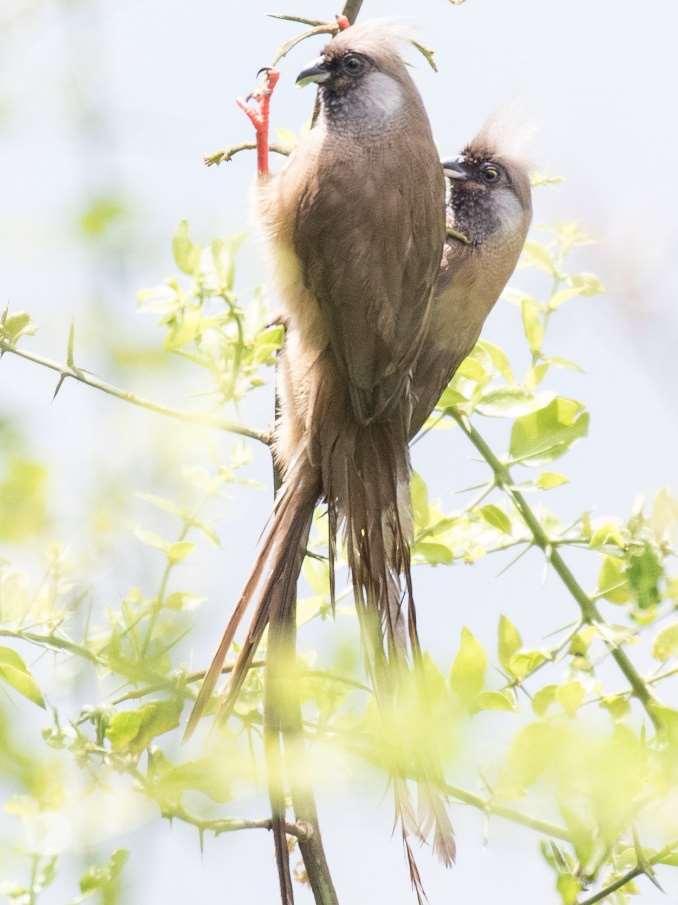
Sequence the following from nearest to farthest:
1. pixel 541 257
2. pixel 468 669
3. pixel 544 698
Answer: pixel 468 669, pixel 544 698, pixel 541 257

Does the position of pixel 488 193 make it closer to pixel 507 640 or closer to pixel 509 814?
pixel 507 640

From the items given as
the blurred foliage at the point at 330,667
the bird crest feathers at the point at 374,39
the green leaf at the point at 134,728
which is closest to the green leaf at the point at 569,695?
the blurred foliage at the point at 330,667

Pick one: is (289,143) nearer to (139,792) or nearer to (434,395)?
(434,395)

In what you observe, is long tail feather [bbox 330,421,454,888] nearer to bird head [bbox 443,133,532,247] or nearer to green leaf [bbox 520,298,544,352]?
green leaf [bbox 520,298,544,352]

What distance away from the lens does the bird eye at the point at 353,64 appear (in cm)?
262

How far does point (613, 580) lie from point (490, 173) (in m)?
1.15

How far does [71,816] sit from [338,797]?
0.25 meters

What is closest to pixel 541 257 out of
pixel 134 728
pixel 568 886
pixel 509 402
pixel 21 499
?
pixel 509 402

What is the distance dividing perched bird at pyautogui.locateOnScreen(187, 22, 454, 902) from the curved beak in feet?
0.46

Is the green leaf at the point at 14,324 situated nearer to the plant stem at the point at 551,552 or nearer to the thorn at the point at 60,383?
the thorn at the point at 60,383

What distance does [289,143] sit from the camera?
8.03ft

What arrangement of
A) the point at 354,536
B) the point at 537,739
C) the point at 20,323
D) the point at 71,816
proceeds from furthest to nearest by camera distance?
the point at 354,536
the point at 20,323
the point at 71,816
the point at 537,739

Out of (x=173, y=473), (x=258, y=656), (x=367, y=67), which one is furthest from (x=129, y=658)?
(x=367, y=67)

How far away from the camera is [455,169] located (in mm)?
2879
